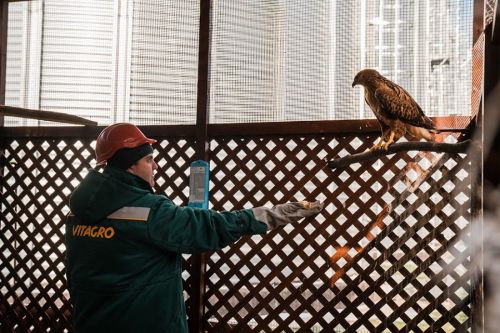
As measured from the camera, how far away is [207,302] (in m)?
3.49

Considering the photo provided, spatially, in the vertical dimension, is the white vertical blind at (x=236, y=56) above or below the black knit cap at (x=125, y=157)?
above

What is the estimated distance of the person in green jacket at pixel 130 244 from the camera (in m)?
1.74

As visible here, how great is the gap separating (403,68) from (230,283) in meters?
1.84

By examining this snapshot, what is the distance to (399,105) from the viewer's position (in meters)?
2.73

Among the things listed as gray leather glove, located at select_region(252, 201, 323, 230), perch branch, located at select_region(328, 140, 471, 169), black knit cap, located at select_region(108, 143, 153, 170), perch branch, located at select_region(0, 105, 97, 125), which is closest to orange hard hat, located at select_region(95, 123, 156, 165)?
black knit cap, located at select_region(108, 143, 153, 170)

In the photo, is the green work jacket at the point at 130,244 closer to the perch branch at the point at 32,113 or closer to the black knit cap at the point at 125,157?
the black knit cap at the point at 125,157

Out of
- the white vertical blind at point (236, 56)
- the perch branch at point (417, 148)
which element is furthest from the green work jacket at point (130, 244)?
the white vertical blind at point (236, 56)

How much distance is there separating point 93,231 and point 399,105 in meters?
1.77

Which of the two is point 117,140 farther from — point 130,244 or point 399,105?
point 399,105

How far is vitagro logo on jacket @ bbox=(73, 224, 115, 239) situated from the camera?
1.77 meters

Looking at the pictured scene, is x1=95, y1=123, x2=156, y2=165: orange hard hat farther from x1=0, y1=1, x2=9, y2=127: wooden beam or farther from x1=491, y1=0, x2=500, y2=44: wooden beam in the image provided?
x1=0, y1=1, x2=9, y2=127: wooden beam

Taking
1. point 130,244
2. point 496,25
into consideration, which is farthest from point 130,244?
point 496,25

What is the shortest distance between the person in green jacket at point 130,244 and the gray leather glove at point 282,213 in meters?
0.05

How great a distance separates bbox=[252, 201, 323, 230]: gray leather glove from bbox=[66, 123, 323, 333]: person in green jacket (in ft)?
0.17
